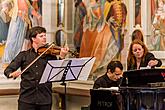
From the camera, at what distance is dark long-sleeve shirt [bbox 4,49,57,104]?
4.13 m

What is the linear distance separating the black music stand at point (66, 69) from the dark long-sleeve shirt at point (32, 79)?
0.81 ft

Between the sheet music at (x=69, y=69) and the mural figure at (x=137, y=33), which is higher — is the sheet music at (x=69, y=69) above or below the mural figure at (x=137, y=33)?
below

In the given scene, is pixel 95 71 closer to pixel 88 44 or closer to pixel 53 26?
pixel 88 44

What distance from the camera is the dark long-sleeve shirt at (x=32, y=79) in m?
4.13

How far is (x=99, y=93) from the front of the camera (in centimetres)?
390

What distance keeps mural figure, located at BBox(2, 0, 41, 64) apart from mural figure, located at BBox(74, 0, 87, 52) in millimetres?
752

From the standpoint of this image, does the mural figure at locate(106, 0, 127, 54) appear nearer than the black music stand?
No

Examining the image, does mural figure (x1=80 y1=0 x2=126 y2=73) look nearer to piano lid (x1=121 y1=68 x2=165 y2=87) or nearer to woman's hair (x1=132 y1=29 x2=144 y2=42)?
woman's hair (x1=132 y1=29 x2=144 y2=42)

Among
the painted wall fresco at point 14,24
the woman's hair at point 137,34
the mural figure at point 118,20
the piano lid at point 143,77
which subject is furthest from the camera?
the painted wall fresco at point 14,24

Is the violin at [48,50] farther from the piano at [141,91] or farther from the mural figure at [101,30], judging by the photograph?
the mural figure at [101,30]

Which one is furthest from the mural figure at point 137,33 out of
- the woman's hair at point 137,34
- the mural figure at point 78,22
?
the mural figure at point 78,22

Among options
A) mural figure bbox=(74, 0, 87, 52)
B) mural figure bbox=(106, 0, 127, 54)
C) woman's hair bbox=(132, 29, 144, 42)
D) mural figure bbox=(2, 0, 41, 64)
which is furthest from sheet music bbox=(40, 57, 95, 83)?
mural figure bbox=(74, 0, 87, 52)

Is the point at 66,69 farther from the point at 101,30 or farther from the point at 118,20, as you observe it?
the point at 101,30

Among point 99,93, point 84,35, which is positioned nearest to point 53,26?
point 84,35
